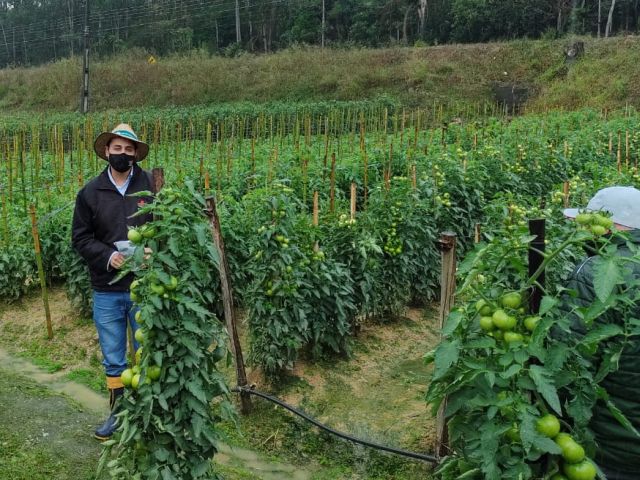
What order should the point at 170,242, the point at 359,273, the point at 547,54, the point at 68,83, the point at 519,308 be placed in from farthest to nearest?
1. the point at 68,83
2. the point at 547,54
3. the point at 359,273
4. the point at 170,242
5. the point at 519,308

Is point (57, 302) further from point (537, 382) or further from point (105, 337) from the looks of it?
point (537, 382)

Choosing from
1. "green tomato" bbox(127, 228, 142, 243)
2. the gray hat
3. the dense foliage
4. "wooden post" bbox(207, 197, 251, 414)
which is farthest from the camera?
the dense foliage

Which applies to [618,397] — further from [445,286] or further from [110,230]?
[110,230]

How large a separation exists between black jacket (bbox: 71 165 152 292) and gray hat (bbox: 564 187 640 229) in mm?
2489

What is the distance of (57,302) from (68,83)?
96.2 ft

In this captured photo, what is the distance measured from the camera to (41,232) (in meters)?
6.16

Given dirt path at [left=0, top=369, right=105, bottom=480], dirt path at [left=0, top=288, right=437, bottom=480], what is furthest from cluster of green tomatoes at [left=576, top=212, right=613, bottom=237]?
dirt path at [left=0, top=369, right=105, bottom=480]

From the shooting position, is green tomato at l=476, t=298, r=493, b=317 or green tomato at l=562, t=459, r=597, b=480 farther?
green tomato at l=476, t=298, r=493, b=317

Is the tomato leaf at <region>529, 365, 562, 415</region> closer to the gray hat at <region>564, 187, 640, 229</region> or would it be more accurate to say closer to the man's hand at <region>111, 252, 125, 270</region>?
the gray hat at <region>564, 187, 640, 229</region>

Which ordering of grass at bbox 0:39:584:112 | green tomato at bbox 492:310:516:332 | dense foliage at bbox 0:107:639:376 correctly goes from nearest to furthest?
green tomato at bbox 492:310:516:332, dense foliage at bbox 0:107:639:376, grass at bbox 0:39:584:112

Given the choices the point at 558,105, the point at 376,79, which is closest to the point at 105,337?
the point at 558,105

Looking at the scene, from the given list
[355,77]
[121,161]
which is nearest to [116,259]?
[121,161]

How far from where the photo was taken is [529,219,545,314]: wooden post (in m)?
1.98

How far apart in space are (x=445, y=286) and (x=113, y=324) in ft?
6.55
